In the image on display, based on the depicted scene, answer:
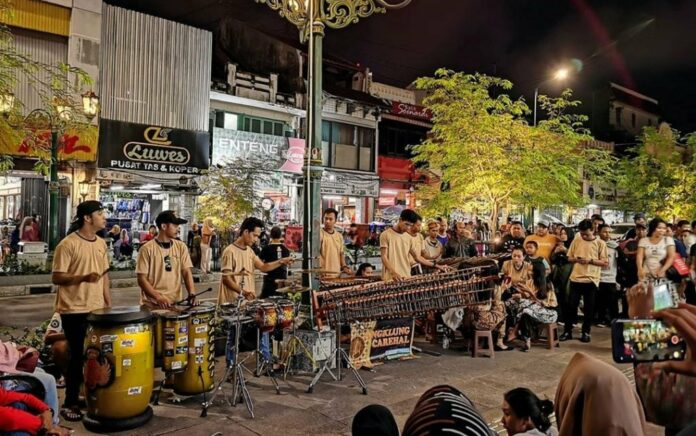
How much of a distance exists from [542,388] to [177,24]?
68.2 ft

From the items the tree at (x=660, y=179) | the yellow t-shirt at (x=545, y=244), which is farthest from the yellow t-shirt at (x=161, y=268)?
the tree at (x=660, y=179)

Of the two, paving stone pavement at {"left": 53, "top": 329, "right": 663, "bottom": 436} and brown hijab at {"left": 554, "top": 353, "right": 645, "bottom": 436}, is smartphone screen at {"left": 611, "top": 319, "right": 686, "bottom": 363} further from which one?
paving stone pavement at {"left": 53, "top": 329, "right": 663, "bottom": 436}

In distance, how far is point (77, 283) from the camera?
5.24 meters

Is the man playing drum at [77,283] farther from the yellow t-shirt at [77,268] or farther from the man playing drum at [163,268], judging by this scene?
the man playing drum at [163,268]

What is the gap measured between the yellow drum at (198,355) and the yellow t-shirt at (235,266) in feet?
4.00

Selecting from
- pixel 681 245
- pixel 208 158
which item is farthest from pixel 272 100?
pixel 681 245

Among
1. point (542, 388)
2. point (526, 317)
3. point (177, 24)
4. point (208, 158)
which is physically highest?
point (177, 24)

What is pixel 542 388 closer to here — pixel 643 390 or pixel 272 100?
pixel 643 390

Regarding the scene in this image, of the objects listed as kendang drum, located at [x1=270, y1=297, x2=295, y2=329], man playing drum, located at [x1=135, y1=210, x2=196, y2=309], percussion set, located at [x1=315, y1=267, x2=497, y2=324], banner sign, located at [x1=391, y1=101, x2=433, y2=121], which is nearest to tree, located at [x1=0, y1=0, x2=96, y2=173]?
man playing drum, located at [x1=135, y1=210, x2=196, y2=309]

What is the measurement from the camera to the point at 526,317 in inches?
338

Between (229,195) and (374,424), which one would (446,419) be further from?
(229,195)

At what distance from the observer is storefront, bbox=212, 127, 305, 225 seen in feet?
75.7

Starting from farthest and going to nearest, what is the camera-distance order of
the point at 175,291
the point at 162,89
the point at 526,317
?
1. the point at 162,89
2. the point at 526,317
3. the point at 175,291

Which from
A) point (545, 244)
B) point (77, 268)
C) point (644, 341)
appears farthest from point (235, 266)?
point (545, 244)
